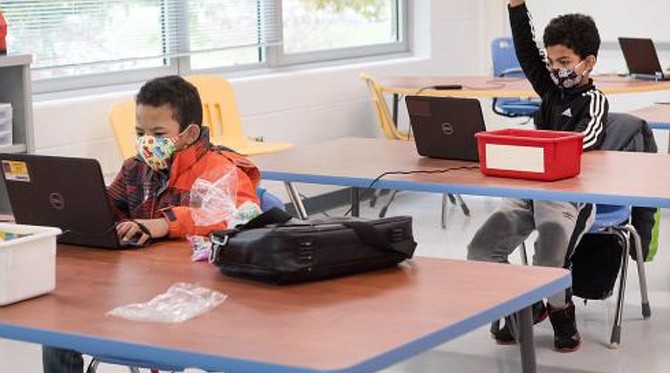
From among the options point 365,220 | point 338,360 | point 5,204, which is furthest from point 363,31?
point 338,360

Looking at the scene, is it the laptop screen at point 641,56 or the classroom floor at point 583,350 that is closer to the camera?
the classroom floor at point 583,350

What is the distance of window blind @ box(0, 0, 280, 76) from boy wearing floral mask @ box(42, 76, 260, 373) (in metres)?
2.47

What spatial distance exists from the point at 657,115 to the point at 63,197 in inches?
124

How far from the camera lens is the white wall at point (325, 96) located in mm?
5387

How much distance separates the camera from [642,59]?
21.3 ft

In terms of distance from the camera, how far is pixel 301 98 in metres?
6.71

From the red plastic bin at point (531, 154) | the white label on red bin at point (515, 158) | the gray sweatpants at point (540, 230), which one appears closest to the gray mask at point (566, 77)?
the gray sweatpants at point (540, 230)

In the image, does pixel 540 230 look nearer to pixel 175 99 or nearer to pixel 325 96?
pixel 175 99

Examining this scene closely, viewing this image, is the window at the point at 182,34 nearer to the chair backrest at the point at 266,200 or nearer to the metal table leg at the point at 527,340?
the chair backrest at the point at 266,200

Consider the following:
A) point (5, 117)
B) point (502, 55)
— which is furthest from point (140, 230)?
point (502, 55)

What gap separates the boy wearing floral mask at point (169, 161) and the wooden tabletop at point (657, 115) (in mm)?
2436

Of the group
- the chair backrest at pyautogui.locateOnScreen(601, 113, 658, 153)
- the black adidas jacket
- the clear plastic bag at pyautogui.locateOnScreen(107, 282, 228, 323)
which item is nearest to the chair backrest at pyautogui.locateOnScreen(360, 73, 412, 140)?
the black adidas jacket

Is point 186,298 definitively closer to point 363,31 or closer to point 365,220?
point 365,220

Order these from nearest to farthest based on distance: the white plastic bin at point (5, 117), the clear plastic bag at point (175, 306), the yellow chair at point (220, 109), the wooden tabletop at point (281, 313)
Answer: the wooden tabletop at point (281, 313), the clear plastic bag at point (175, 306), the white plastic bin at point (5, 117), the yellow chair at point (220, 109)
